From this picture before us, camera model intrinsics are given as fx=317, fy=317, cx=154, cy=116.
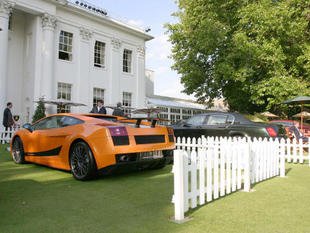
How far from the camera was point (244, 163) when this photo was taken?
19.0 feet

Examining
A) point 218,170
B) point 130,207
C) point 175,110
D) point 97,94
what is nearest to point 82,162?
point 130,207

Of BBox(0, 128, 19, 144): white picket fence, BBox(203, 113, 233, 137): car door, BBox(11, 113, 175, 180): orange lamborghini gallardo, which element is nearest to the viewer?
BBox(11, 113, 175, 180): orange lamborghini gallardo

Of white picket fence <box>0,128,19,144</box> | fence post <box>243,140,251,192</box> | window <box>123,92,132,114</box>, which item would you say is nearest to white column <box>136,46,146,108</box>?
window <box>123,92,132,114</box>

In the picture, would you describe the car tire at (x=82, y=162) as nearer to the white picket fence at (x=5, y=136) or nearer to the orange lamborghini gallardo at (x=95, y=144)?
the orange lamborghini gallardo at (x=95, y=144)

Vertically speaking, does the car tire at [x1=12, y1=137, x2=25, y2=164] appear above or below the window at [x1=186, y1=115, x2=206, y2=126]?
below

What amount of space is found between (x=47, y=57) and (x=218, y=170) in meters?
16.5

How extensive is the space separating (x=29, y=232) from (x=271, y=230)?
8.64ft

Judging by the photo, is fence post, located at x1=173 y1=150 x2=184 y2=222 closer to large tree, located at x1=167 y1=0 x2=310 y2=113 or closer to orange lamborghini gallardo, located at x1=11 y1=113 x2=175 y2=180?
orange lamborghini gallardo, located at x1=11 y1=113 x2=175 y2=180

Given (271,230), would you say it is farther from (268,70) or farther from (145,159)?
(268,70)

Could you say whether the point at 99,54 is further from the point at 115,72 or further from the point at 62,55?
the point at 62,55

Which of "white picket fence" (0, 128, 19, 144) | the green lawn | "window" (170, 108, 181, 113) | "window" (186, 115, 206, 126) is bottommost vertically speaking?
the green lawn

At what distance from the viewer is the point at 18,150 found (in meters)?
8.03

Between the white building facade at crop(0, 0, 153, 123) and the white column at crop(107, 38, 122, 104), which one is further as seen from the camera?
the white column at crop(107, 38, 122, 104)

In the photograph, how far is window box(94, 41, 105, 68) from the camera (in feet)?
74.8
